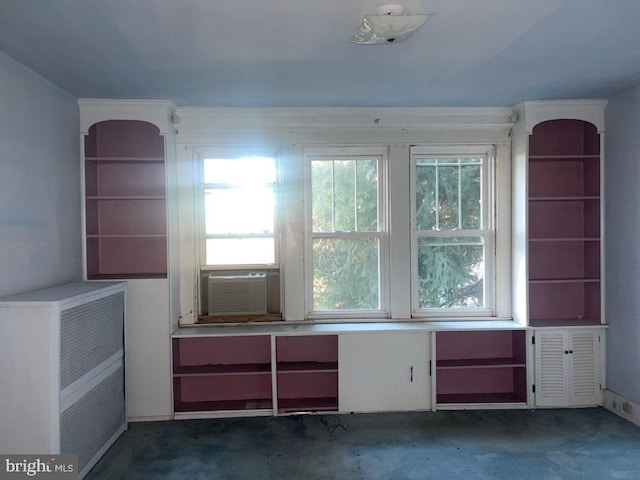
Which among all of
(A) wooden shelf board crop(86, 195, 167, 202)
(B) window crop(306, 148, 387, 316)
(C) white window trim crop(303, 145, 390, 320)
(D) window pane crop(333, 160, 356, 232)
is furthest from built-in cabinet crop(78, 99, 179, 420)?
(D) window pane crop(333, 160, 356, 232)

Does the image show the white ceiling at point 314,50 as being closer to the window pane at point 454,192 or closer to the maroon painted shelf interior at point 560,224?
the maroon painted shelf interior at point 560,224

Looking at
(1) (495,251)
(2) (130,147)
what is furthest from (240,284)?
(1) (495,251)

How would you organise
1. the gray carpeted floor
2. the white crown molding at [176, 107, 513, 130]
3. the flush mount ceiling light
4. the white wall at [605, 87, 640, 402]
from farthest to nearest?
the white crown molding at [176, 107, 513, 130], the white wall at [605, 87, 640, 402], the gray carpeted floor, the flush mount ceiling light

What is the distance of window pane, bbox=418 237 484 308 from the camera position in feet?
11.6

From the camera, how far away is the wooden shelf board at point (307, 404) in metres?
3.20

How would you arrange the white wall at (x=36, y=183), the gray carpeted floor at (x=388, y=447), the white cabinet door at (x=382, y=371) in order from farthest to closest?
1. the white cabinet door at (x=382, y=371)
2. the gray carpeted floor at (x=388, y=447)
3. the white wall at (x=36, y=183)

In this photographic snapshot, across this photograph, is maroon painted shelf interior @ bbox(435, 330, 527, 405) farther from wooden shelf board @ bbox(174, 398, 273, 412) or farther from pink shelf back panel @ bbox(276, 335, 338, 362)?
wooden shelf board @ bbox(174, 398, 273, 412)

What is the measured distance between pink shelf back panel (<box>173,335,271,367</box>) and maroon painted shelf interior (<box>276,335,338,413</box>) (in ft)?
0.50

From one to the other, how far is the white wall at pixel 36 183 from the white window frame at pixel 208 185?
0.93 m

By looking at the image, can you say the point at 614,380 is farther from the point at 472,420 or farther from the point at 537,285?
the point at 472,420

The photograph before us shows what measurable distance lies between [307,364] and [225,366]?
2.39 ft

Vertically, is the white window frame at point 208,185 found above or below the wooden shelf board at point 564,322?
above

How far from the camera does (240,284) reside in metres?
3.33

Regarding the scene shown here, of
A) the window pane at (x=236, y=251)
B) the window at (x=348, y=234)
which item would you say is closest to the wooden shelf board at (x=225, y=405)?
the window at (x=348, y=234)
